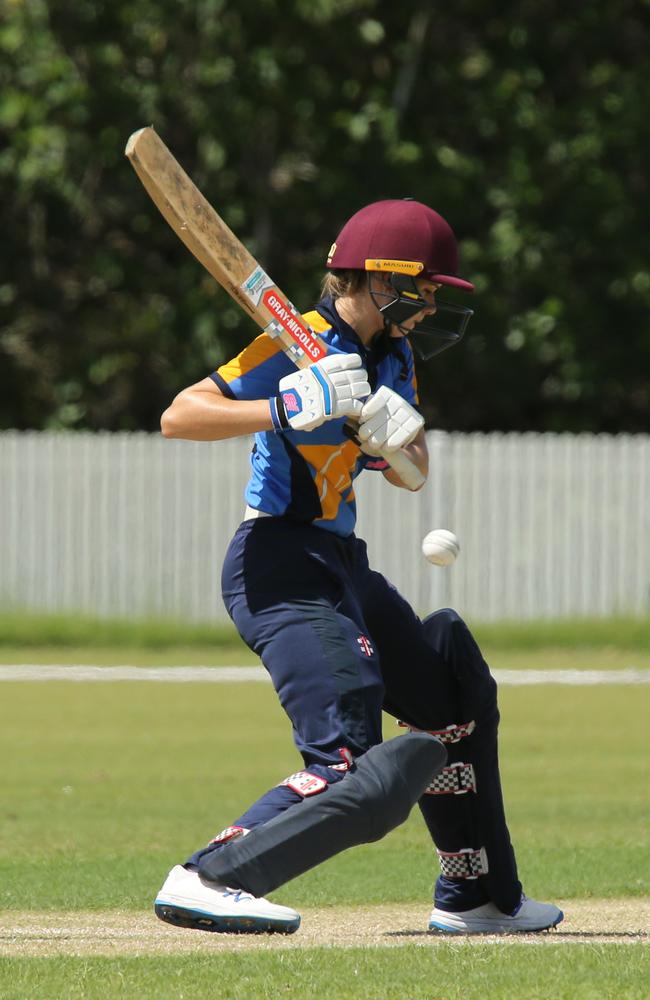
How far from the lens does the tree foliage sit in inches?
706

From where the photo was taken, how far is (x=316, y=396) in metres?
4.35

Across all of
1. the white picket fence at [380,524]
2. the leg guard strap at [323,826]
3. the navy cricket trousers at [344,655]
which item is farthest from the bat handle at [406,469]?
the white picket fence at [380,524]

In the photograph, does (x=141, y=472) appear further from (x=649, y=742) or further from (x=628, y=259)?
(x=649, y=742)

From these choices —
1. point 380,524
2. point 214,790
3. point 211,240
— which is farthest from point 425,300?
point 380,524

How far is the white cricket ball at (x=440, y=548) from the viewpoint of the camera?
4945mm

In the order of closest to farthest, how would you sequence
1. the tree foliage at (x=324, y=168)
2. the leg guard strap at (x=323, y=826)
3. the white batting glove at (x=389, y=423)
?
1. the leg guard strap at (x=323, y=826)
2. the white batting glove at (x=389, y=423)
3. the tree foliage at (x=324, y=168)

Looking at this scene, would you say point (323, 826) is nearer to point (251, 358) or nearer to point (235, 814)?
point (251, 358)

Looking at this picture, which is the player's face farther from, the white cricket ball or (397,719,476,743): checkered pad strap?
(397,719,476,743): checkered pad strap

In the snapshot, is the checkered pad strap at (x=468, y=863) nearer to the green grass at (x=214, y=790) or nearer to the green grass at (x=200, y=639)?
the green grass at (x=214, y=790)

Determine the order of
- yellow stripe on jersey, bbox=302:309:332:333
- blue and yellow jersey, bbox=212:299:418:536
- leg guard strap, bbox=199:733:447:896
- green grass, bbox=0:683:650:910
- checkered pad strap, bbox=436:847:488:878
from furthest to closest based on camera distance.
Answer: green grass, bbox=0:683:650:910 → checkered pad strap, bbox=436:847:488:878 → yellow stripe on jersey, bbox=302:309:332:333 → blue and yellow jersey, bbox=212:299:418:536 → leg guard strap, bbox=199:733:447:896

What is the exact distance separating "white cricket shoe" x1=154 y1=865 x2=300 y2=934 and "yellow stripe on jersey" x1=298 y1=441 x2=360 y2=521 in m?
0.94

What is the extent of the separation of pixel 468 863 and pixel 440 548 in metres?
0.85

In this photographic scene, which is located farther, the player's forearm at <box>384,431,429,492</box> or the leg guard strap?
the player's forearm at <box>384,431,429,492</box>

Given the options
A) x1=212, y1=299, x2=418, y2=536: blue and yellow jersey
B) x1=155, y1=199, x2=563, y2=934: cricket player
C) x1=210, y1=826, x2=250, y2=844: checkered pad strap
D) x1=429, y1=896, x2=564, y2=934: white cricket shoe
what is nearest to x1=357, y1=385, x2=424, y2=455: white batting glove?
x1=155, y1=199, x2=563, y2=934: cricket player
